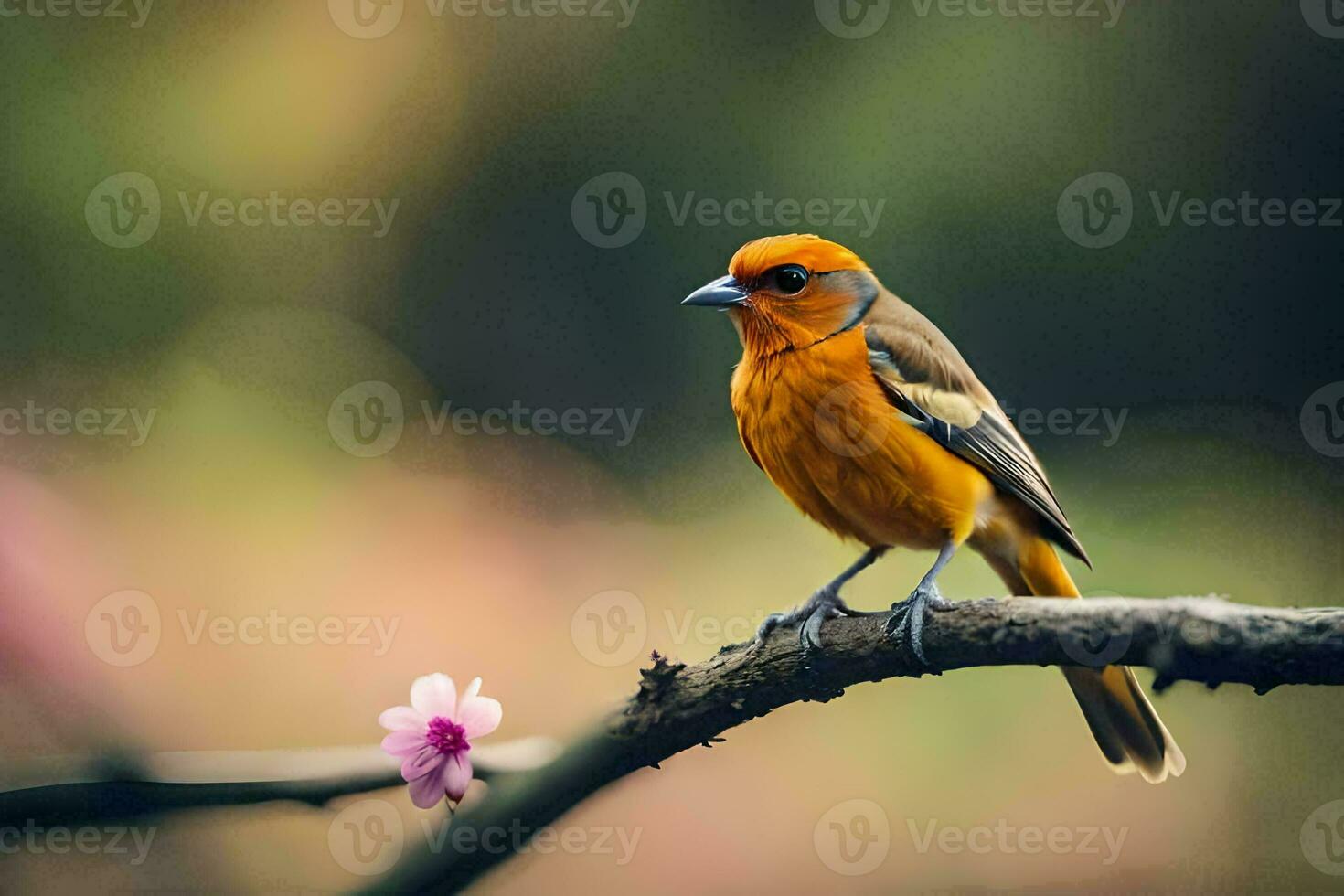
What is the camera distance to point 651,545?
117 inches

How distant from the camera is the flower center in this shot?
1208mm

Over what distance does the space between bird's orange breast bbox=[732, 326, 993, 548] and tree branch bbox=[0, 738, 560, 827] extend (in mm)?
512

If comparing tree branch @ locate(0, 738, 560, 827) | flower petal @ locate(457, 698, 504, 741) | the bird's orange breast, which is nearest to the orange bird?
the bird's orange breast

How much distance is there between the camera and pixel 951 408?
1504 millimetres

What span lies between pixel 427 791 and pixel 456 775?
31 millimetres

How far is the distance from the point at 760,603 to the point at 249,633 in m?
1.10

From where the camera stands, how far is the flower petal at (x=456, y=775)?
1.19 m

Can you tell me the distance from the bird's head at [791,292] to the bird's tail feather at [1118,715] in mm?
395

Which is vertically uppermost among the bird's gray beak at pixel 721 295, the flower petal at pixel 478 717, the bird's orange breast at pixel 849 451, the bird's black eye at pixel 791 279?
the bird's black eye at pixel 791 279

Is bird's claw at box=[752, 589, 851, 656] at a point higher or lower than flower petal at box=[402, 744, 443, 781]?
higher

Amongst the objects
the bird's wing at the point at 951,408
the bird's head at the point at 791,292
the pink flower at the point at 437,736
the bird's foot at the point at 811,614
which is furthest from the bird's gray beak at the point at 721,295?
the pink flower at the point at 437,736

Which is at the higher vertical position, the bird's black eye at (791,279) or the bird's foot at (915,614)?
the bird's black eye at (791,279)

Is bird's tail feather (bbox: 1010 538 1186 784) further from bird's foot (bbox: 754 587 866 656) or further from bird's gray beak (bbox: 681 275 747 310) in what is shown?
bird's gray beak (bbox: 681 275 747 310)

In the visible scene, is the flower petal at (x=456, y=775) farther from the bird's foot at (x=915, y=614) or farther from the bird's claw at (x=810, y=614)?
the bird's foot at (x=915, y=614)
